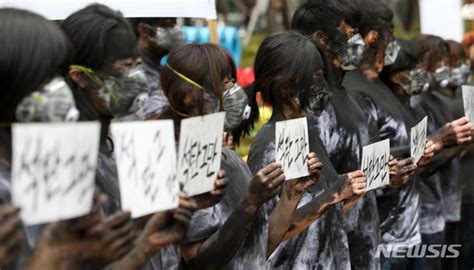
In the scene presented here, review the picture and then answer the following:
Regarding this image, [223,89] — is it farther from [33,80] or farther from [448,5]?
[448,5]

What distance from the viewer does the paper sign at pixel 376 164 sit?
20.6ft

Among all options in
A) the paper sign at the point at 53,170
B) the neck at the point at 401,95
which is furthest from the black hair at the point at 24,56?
the neck at the point at 401,95

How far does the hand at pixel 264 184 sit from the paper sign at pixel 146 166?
572 mm

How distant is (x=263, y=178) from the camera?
15.6 ft

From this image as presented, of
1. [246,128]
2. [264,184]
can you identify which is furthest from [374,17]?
[264,184]

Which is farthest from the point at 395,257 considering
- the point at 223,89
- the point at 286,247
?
the point at 223,89

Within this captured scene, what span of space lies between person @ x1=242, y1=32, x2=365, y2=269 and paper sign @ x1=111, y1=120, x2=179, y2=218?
1.63 m

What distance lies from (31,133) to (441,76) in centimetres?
711

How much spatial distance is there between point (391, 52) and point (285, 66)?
2.38 metres

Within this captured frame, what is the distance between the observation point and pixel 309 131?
6.07m

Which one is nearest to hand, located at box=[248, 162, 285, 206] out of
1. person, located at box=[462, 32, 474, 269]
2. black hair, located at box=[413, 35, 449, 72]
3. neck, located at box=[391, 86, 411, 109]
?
neck, located at box=[391, 86, 411, 109]

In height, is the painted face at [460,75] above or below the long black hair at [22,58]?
below

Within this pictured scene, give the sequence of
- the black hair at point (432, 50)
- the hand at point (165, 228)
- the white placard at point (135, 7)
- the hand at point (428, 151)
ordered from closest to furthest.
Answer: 1. the hand at point (165, 228)
2. the white placard at point (135, 7)
3. the hand at point (428, 151)
4. the black hair at point (432, 50)

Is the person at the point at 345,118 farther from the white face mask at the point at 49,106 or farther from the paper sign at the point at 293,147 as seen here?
the white face mask at the point at 49,106
